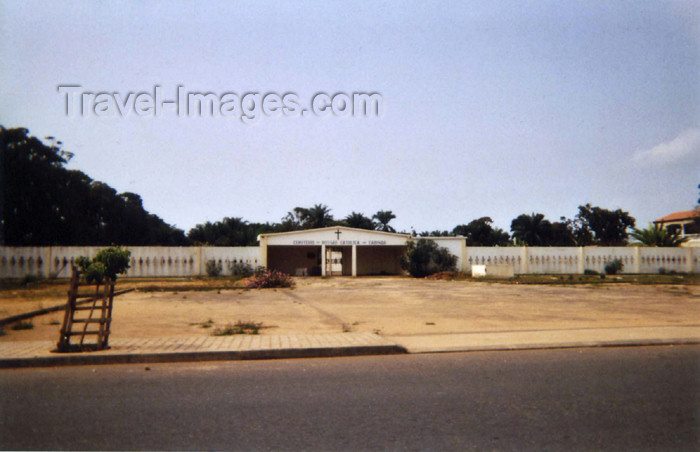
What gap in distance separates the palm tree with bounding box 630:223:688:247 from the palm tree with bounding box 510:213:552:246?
20517mm

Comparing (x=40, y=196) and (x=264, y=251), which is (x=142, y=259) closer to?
(x=264, y=251)

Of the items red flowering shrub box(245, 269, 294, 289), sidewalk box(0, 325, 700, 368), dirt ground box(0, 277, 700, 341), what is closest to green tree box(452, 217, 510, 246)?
red flowering shrub box(245, 269, 294, 289)

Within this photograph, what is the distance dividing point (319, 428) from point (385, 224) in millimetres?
51347

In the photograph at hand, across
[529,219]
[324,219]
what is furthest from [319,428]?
[529,219]

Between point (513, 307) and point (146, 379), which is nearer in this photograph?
point (146, 379)

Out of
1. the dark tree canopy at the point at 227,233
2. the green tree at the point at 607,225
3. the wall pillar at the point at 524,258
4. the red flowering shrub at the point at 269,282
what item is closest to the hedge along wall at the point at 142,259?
the red flowering shrub at the point at 269,282

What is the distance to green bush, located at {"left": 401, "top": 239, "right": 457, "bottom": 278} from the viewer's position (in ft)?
111

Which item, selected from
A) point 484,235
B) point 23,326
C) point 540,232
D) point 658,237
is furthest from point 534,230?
point 23,326

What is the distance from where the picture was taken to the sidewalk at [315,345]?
23.9 ft

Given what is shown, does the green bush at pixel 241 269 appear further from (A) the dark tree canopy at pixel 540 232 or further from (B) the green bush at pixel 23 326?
(A) the dark tree canopy at pixel 540 232

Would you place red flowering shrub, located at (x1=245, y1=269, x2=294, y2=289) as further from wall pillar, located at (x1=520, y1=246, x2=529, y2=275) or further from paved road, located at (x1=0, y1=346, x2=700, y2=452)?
wall pillar, located at (x1=520, y1=246, x2=529, y2=275)

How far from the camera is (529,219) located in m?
63.3

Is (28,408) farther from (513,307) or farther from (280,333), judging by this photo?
(513,307)

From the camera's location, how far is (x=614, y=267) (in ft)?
121
